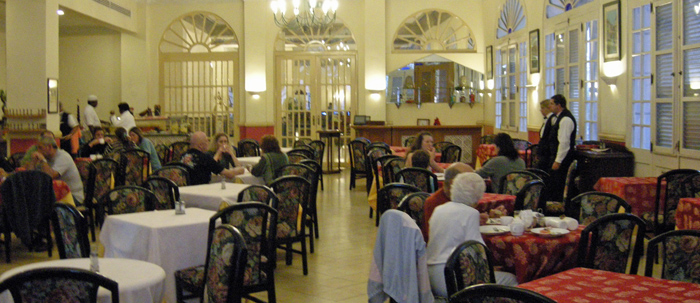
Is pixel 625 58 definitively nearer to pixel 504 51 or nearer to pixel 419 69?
pixel 504 51

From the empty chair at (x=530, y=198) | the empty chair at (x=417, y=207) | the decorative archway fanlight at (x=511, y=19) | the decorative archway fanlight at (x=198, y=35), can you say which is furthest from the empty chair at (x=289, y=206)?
the decorative archway fanlight at (x=198, y=35)

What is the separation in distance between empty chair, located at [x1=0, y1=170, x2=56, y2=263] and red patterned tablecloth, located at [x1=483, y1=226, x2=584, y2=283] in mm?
4022

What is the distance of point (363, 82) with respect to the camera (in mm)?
16062

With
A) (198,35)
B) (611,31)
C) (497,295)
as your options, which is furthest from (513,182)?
(198,35)

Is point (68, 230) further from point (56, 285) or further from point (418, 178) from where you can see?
point (418, 178)

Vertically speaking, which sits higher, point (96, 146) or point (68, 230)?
point (96, 146)

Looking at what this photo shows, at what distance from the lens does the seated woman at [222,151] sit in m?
7.87

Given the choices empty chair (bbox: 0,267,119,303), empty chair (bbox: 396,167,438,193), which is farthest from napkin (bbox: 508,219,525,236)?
empty chair (bbox: 0,267,119,303)

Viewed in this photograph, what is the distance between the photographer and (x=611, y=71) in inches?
356

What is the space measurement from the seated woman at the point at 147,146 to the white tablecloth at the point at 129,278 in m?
5.28

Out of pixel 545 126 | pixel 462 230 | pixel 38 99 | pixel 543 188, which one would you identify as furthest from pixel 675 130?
pixel 38 99

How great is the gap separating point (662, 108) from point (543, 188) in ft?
10.3

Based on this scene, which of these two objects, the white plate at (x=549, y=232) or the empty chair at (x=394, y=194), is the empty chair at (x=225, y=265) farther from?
the white plate at (x=549, y=232)

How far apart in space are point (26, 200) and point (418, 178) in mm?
3543
